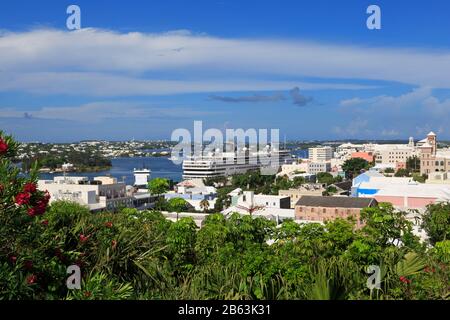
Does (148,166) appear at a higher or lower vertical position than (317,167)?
lower

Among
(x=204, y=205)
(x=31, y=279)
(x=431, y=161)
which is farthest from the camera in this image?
(x=431, y=161)

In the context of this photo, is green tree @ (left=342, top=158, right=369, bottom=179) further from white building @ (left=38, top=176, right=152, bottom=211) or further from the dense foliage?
the dense foliage

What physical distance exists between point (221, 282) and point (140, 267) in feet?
2.51

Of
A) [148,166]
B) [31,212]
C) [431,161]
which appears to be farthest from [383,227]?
[148,166]

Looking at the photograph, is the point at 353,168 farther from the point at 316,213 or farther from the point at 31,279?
the point at 31,279

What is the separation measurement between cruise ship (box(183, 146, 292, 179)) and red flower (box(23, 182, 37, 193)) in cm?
6137

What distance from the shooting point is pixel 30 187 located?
11.5 ft

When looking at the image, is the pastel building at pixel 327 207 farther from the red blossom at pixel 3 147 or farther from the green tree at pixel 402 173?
the green tree at pixel 402 173

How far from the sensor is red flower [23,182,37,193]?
3.46 m

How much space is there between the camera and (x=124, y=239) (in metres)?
4.53

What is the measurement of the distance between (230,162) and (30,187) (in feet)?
213
